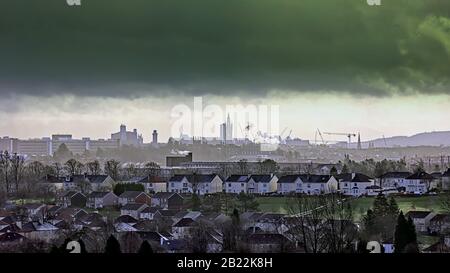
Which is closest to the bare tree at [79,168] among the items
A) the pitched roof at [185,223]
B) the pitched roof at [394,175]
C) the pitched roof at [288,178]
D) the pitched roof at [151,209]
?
the pitched roof at [151,209]

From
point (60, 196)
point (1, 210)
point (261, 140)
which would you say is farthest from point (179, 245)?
point (60, 196)

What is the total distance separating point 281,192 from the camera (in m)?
4.69

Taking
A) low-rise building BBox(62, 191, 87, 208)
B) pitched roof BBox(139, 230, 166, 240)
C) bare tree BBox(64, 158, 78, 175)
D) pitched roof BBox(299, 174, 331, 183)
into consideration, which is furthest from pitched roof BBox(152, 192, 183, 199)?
pitched roof BBox(299, 174, 331, 183)

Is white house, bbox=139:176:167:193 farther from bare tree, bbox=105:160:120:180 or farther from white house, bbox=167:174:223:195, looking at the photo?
bare tree, bbox=105:160:120:180

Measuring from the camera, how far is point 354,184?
460 centimetres

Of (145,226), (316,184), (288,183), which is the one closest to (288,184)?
(288,183)

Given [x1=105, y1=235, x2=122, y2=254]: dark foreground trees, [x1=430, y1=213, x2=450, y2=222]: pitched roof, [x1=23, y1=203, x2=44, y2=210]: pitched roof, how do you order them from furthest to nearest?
[x1=23, y1=203, x2=44, y2=210]: pitched roof
[x1=430, y1=213, x2=450, y2=222]: pitched roof
[x1=105, y1=235, x2=122, y2=254]: dark foreground trees

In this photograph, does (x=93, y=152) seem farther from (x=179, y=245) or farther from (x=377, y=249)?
(x=377, y=249)

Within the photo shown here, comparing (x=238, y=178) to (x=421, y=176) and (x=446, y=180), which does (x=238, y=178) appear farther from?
(x=446, y=180)

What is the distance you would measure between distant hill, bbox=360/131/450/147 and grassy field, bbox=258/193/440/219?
0.56 m

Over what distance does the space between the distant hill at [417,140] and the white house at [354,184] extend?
0.77m

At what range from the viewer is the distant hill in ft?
10.7

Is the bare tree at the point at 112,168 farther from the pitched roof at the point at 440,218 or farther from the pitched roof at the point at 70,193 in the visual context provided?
the pitched roof at the point at 440,218

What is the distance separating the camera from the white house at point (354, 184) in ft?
14.5
